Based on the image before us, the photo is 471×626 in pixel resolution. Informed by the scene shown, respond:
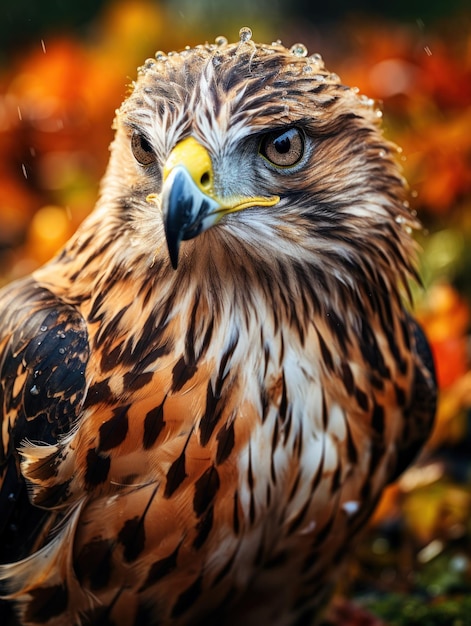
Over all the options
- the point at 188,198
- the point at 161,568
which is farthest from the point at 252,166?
the point at 161,568

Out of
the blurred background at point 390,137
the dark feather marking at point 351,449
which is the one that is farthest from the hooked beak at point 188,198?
Answer: the blurred background at point 390,137

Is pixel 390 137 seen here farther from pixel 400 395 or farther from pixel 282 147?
pixel 282 147

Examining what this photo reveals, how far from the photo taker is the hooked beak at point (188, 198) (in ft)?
6.53

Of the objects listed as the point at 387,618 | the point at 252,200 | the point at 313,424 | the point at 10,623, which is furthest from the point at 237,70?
the point at 387,618

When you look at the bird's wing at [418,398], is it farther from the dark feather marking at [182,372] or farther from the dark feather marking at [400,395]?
the dark feather marking at [182,372]

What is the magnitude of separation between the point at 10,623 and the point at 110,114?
382cm

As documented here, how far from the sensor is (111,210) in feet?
8.14

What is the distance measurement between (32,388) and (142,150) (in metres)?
0.68

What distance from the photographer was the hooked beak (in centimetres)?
199

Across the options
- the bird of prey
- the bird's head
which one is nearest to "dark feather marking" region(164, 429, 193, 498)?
the bird of prey

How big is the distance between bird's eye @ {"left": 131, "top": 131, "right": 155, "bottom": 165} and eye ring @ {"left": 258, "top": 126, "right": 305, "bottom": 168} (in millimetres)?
265

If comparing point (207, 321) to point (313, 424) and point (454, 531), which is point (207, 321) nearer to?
point (313, 424)

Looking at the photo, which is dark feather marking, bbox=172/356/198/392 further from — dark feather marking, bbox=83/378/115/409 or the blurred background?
the blurred background

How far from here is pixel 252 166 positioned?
2195 mm
